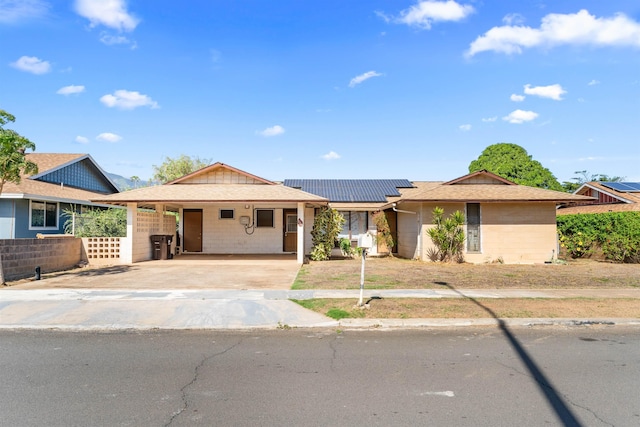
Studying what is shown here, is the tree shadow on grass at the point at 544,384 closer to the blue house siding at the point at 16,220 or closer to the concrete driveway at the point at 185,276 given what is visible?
the concrete driveway at the point at 185,276

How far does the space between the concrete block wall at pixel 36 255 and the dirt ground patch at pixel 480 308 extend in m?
9.69

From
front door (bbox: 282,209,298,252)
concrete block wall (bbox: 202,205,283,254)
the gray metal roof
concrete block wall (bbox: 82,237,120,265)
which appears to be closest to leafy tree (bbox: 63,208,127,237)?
concrete block wall (bbox: 82,237,120,265)

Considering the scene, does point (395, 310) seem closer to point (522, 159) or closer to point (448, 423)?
point (448, 423)

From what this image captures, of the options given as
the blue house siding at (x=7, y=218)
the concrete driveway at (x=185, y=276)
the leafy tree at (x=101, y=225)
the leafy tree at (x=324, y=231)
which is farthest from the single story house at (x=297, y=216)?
the blue house siding at (x=7, y=218)

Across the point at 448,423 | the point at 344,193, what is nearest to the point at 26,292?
the point at 448,423

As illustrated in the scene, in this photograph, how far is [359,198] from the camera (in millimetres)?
25344

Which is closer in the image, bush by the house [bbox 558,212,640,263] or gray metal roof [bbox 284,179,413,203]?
bush by the house [bbox 558,212,640,263]

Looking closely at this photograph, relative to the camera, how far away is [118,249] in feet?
57.6

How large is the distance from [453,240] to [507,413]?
1464 centimetres

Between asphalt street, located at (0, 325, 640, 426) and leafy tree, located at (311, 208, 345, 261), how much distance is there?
12.1 meters

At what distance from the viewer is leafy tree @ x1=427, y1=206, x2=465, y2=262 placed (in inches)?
706

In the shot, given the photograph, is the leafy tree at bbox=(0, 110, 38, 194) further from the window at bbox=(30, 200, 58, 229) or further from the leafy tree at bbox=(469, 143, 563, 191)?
the leafy tree at bbox=(469, 143, 563, 191)

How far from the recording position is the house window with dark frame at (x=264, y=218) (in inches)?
878

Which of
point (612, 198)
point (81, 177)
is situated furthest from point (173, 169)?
point (612, 198)
